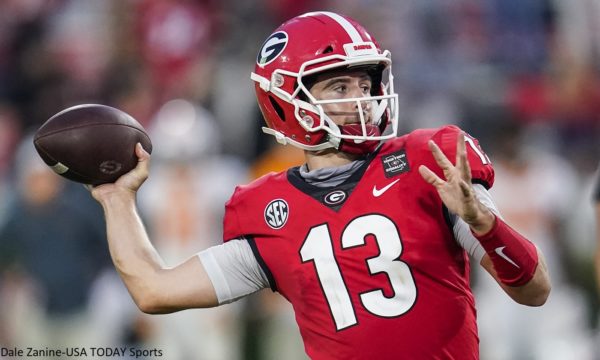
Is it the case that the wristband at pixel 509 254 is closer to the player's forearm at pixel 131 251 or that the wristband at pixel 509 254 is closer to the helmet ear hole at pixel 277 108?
the helmet ear hole at pixel 277 108

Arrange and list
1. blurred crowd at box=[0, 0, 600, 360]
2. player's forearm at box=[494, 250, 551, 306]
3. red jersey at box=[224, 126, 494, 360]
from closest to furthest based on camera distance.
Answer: player's forearm at box=[494, 250, 551, 306]
red jersey at box=[224, 126, 494, 360]
blurred crowd at box=[0, 0, 600, 360]

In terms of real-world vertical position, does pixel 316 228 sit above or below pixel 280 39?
below

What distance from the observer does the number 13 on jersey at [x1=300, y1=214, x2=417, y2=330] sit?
2.98 meters

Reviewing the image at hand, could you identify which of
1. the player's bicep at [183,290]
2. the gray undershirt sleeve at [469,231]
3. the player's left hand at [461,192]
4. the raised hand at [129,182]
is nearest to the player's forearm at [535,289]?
the gray undershirt sleeve at [469,231]

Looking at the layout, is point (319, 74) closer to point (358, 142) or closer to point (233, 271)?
point (358, 142)

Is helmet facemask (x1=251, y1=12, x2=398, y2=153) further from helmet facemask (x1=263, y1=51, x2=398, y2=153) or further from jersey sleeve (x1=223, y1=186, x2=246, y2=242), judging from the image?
jersey sleeve (x1=223, y1=186, x2=246, y2=242)

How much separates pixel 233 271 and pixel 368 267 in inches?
18.3

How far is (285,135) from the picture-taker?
11.2 feet

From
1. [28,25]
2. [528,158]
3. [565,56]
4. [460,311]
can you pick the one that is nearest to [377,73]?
[460,311]

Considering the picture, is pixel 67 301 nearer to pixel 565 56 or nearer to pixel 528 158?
pixel 528 158

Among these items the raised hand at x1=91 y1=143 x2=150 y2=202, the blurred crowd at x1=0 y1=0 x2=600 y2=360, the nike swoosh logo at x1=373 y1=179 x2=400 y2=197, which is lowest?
the blurred crowd at x1=0 y1=0 x2=600 y2=360

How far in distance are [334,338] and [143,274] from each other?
61 centimetres

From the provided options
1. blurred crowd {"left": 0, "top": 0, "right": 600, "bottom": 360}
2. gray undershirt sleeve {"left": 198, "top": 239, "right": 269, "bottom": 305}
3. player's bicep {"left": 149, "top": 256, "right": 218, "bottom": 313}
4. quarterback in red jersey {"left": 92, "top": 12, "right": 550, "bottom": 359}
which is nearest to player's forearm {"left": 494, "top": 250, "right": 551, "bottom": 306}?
quarterback in red jersey {"left": 92, "top": 12, "right": 550, "bottom": 359}

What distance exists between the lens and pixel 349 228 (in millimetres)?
3045
